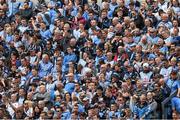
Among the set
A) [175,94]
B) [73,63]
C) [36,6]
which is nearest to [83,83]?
[73,63]

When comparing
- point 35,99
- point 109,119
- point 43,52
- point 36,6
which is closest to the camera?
point 109,119

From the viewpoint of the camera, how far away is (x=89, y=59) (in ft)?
111

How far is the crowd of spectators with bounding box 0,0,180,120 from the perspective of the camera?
30859 mm

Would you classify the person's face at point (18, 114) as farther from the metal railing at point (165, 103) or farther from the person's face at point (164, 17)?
the person's face at point (164, 17)

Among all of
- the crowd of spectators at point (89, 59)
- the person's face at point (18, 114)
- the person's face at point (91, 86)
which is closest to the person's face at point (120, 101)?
the crowd of spectators at point (89, 59)

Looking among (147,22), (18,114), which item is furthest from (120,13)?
(18,114)

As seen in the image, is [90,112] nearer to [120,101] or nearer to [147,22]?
[120,101]

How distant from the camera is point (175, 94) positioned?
30500 mm

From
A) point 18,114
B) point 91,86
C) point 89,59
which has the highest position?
point 89,59

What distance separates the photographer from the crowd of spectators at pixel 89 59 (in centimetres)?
3086

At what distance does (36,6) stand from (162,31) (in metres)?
6.44

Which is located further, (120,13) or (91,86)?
(120,13)

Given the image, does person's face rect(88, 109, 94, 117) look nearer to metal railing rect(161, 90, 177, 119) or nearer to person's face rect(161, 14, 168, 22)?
metal railing rect(161, 90, 177, 119)

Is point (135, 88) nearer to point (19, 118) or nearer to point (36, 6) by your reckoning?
point (19, 118)
